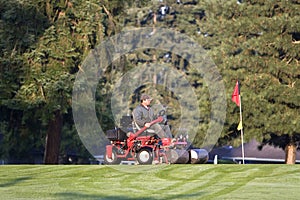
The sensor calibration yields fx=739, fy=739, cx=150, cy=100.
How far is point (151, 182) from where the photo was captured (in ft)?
49.8

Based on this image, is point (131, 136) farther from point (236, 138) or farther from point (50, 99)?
point (236, 138)

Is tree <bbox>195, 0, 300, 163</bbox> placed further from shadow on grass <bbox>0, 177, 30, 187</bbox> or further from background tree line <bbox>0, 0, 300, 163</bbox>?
shadow on grass <bbox>0, 177, 30, 187</bbox>

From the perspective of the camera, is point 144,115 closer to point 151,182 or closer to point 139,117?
point 139,117

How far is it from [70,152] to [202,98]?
15.2 m

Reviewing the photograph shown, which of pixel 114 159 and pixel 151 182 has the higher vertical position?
pixel 114 159

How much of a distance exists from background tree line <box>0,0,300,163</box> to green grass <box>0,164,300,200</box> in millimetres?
15278

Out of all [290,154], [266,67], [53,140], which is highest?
[266,67]

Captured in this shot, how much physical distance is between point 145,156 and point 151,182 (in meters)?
4.90

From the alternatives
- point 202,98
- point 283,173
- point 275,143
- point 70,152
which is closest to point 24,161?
point 70,152

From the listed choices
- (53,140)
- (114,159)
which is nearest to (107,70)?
(53,140)

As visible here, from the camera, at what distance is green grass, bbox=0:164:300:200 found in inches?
517

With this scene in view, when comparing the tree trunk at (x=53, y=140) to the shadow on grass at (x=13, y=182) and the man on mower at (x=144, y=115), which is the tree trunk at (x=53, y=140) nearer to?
the man on mower at (x=144, y=115)

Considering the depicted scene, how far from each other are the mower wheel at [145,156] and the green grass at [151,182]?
1747 millimetres

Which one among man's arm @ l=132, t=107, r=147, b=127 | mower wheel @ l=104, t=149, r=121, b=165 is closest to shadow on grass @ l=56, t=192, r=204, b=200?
man's arm @ l=132, t=107, r=147, b=127
